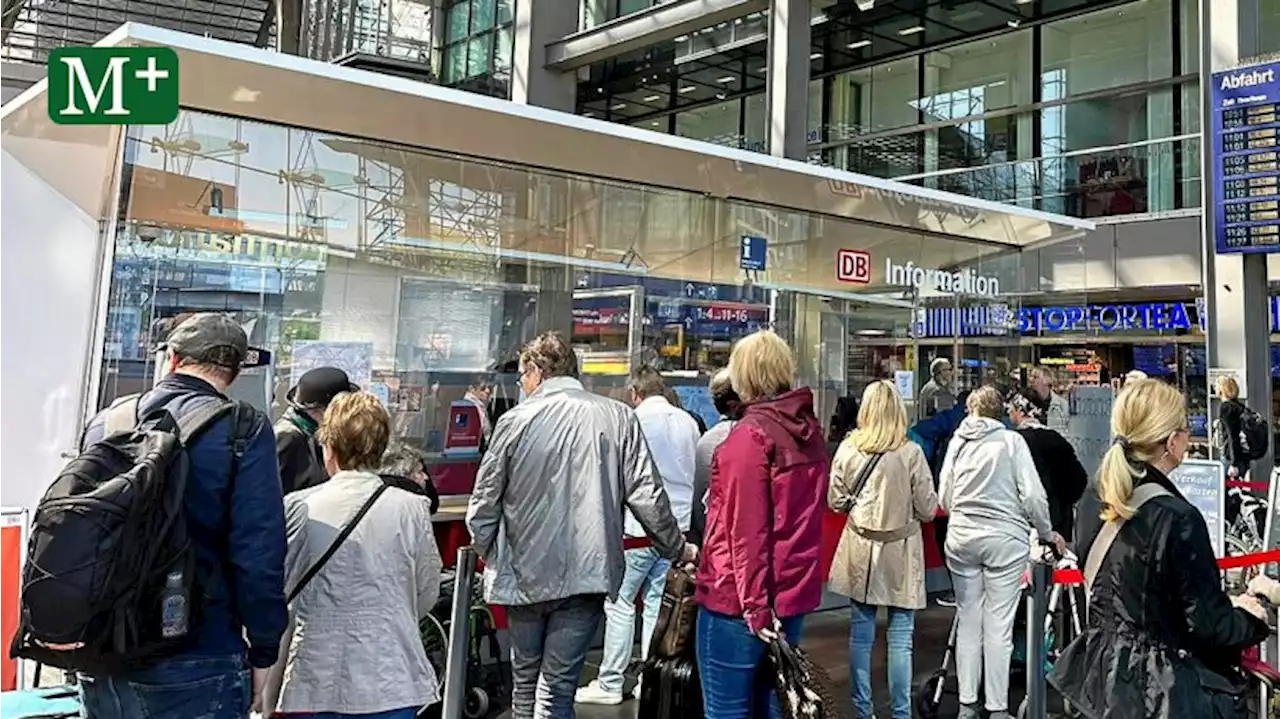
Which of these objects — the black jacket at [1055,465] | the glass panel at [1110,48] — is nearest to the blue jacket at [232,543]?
the black jacket at [1055,465]

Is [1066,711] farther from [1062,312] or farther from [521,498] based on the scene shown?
[1062,312]

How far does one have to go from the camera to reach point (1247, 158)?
8023 millimetres

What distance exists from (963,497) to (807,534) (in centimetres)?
152

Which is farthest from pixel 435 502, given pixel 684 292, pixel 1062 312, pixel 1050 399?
pixel 1062 312

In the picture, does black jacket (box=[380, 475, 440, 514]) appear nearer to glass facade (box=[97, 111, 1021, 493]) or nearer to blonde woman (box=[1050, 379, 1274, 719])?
glass facade (box=[97, 111, 1021, 493])

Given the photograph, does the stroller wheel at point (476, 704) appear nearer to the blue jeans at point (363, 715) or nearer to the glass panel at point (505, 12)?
the blue jeans at point (363, 715)

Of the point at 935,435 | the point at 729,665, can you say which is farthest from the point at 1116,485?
the point at 935,435

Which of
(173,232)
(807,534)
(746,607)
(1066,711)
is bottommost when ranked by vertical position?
(1066,711)

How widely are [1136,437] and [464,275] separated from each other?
5.00 metres

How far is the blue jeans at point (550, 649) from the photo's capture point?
323cm

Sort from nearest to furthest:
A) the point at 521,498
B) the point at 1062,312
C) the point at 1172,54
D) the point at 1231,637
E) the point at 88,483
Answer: the point at 88,483 → the point at 1231,637 → the point at 521,498 → the point at 1062,312 → the point at 1172,54

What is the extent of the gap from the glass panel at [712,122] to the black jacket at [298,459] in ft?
52.5

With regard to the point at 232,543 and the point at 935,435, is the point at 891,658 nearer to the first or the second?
the point at 232,543

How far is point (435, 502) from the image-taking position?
14.3 ft
